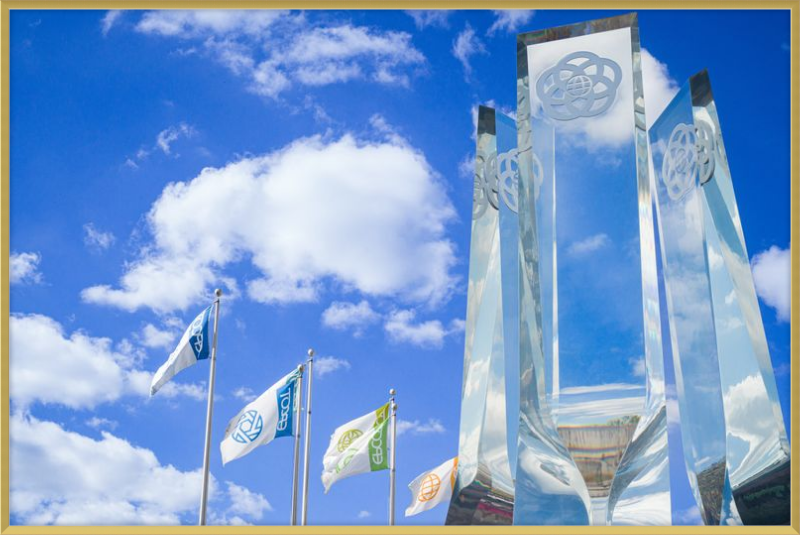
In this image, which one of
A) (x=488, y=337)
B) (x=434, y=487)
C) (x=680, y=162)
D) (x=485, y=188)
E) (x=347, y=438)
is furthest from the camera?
(x=434, y=487)

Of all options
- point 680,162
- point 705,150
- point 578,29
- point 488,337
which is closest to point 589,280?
point 488,337

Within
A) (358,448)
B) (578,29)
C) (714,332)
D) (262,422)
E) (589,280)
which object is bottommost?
(358,448)

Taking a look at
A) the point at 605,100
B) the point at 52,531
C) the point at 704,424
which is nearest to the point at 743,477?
the point at 704,424

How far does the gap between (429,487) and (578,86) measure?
12.7 m

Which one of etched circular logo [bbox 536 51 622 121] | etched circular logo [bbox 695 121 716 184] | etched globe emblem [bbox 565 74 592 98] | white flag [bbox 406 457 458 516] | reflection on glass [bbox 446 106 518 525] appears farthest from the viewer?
white flag [bbox 406 457 458 516]

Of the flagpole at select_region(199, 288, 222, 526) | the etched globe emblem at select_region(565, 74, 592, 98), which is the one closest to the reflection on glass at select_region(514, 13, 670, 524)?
the etched globe emblem at select_region(565, 74, 592, 98)

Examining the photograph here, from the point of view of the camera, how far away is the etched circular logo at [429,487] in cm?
2614

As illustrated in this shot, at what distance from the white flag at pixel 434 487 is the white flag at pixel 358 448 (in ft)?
6.27

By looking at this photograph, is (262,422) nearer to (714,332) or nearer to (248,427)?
(248,427)

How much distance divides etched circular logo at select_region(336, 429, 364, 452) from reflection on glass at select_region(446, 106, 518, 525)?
5824 millimetres

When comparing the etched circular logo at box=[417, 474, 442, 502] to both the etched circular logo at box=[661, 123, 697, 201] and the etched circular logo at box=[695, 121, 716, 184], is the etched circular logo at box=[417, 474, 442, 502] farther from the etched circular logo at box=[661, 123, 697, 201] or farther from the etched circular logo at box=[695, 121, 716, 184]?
the etched circular logo at box=[695, 121, 716, 184]

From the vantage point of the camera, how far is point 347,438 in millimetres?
24984

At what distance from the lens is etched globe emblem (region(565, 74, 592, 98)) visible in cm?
1898

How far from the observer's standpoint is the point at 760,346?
677 inches
